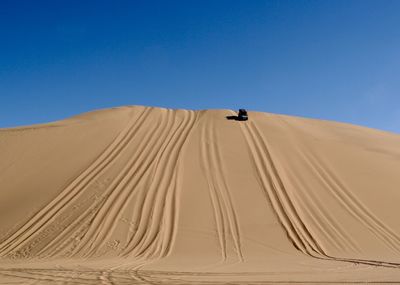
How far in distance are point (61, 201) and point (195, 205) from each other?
16.1 ft

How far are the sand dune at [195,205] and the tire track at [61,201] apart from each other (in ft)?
0.17

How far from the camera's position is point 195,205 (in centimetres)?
1538

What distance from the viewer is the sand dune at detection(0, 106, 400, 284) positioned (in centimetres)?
932

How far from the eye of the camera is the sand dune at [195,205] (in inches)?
367

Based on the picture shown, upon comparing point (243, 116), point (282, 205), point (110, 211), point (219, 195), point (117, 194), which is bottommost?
point (110, 211)

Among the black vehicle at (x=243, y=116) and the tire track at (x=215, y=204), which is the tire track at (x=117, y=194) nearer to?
the tire track at (x=215, y=204)

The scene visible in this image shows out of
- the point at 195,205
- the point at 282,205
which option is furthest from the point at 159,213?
the point at 282,205

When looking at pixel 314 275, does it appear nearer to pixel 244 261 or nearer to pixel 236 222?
pixel 244 261

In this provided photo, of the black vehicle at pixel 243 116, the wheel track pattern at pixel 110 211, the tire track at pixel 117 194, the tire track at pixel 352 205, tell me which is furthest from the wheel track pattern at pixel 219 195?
the tire track at pixel 352 205

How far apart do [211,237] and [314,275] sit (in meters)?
5.86

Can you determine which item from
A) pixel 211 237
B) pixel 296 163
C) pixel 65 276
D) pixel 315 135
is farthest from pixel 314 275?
pixel 315 135

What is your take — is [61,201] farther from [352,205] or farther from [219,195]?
[352,205]

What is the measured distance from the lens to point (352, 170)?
1930 cm

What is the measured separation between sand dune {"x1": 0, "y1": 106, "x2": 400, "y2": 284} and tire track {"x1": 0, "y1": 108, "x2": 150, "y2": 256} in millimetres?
52
